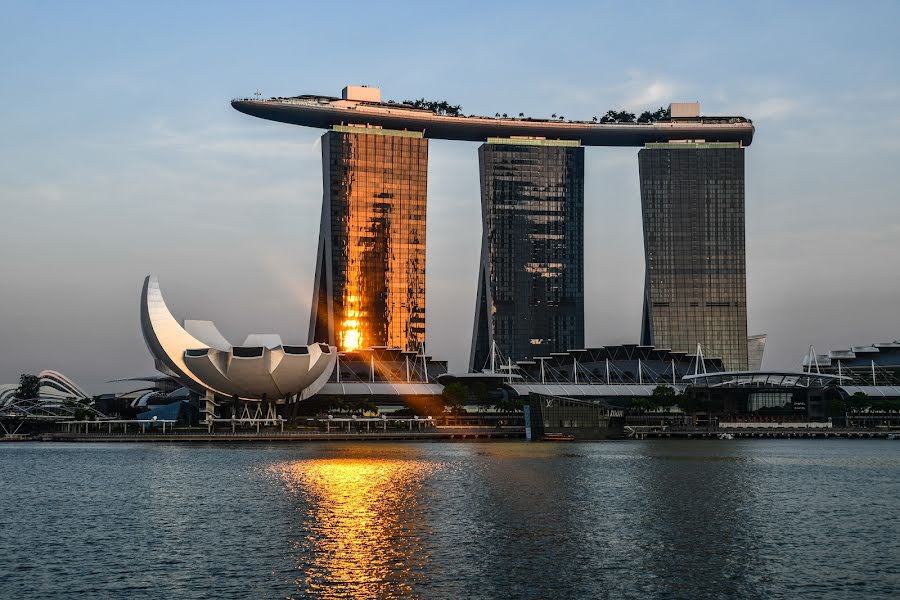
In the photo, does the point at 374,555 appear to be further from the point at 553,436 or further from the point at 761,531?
the point at 553,436

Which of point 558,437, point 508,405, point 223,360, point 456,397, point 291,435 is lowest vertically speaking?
point 558,437

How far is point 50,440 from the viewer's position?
15700cm

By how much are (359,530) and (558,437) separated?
3873 inches

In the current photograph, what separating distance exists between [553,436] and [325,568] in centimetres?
10873

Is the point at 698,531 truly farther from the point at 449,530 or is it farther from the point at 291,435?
the point at 291,435

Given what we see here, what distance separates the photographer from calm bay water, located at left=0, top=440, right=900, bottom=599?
137 ft

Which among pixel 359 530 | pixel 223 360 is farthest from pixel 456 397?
pixel 359 530

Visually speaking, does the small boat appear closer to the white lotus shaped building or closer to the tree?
the tree

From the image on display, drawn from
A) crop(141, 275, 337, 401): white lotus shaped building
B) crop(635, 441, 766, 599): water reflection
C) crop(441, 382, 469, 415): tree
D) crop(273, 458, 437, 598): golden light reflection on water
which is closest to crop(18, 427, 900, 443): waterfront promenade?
crop(141, 275, 337, 401): white lotus shaped building

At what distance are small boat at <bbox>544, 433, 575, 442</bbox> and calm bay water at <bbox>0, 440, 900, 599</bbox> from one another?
5009cm

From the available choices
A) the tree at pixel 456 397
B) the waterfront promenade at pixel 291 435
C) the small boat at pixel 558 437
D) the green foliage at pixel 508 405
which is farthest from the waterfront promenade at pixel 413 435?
the green foliage at pixel 508 405

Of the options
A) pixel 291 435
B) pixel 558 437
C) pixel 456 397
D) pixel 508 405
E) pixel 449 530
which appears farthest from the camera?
pixel 456 397

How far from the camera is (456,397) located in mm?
183500

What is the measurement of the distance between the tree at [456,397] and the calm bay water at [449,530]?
82439 millimetres
